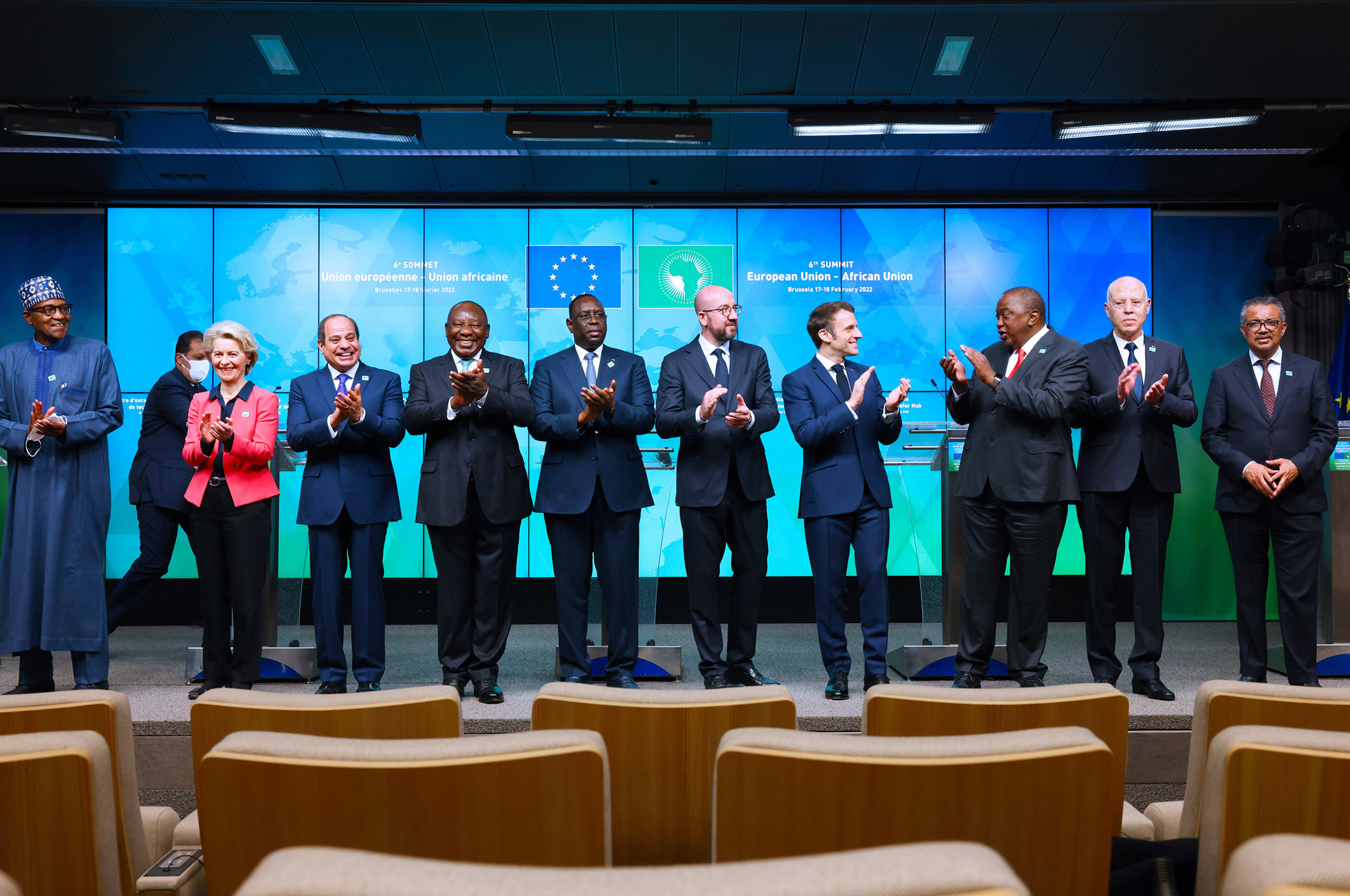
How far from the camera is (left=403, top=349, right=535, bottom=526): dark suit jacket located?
381 centimetres

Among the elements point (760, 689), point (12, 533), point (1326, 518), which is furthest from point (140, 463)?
point (1326, 518)

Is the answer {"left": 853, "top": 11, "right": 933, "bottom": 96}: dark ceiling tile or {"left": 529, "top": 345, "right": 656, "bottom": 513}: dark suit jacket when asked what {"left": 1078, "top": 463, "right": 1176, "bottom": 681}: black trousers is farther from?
{"left": 853, "top": 11, "right": 933, "bottom": 96}: dark ceiling tile

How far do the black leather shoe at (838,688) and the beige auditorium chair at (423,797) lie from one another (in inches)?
116

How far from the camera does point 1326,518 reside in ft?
14.7

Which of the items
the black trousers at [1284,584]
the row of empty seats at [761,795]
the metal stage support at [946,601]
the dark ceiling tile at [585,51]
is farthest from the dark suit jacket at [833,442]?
the row of empty seats at [761,795]

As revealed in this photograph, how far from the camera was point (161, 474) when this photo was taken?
15.5 feet

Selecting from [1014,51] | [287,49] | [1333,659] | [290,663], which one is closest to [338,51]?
[287,49]

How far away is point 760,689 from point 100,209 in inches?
272

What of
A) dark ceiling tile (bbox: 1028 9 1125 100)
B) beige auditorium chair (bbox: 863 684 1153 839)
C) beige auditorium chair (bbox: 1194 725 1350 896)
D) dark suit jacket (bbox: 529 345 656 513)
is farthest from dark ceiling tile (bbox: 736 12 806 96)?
beige auditorium chair (bbox: 1194 725 1350 896)

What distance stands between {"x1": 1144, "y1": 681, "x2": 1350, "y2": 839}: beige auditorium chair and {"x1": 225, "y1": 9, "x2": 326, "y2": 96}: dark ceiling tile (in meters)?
5.35

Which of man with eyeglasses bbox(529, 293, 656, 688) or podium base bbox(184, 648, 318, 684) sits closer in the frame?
man with eyeglasses bbox(529, 293, 656, 688)

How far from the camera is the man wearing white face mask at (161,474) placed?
15.2ft

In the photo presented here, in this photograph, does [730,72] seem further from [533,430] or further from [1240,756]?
[1240,756]

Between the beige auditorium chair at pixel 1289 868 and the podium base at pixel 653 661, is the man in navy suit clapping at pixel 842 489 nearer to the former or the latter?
the podium base at pixel 653 661
